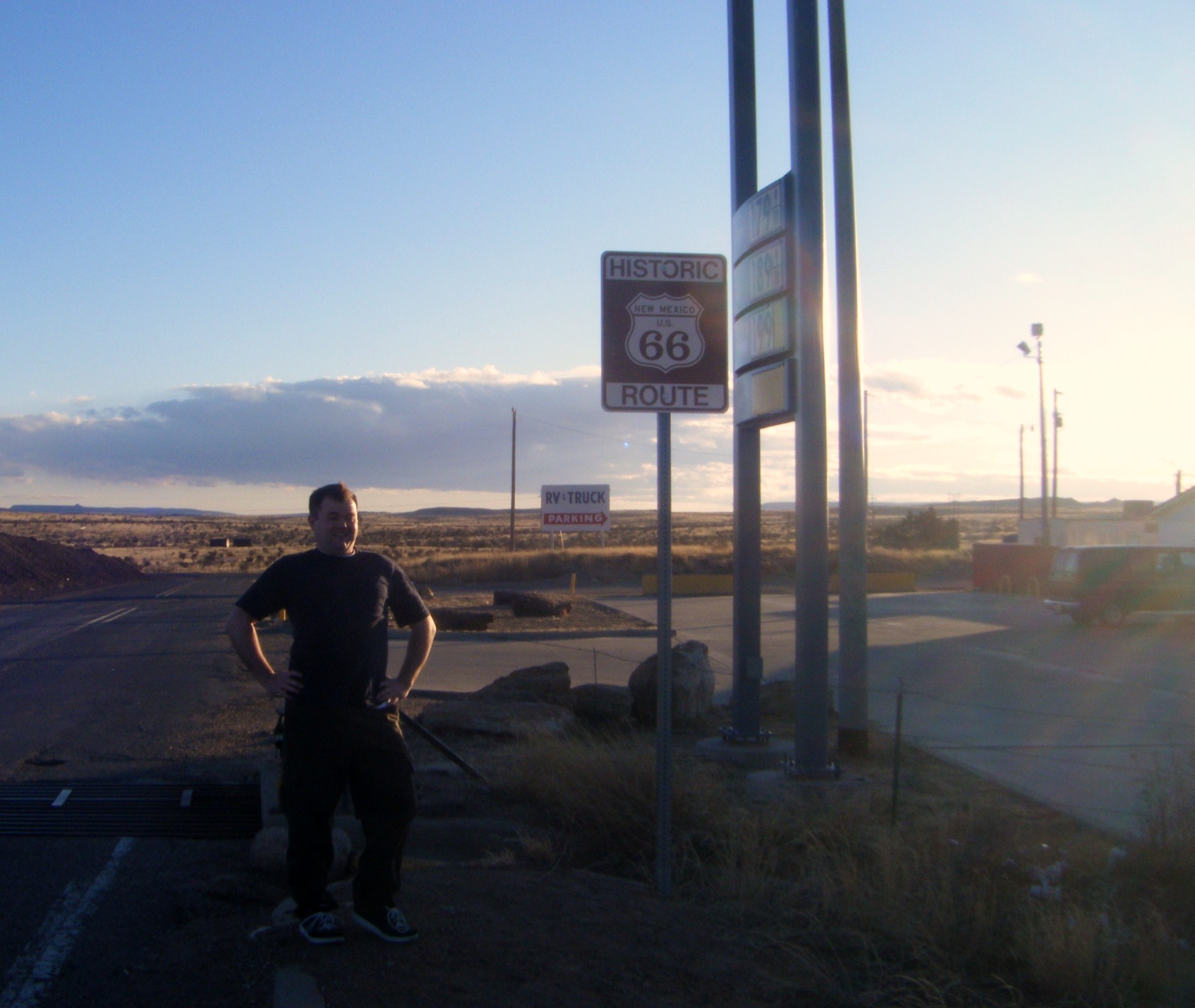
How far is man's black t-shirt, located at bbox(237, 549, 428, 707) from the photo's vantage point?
13.5 ft

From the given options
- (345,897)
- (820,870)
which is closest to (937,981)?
(820,870)

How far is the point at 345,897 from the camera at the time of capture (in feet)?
14.9

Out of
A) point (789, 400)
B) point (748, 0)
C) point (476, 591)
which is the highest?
point (748, 0)

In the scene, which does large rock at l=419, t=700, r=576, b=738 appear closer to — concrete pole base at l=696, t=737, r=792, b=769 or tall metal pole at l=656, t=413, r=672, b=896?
concrete pole base at l=696, t=737, r=792, b=769

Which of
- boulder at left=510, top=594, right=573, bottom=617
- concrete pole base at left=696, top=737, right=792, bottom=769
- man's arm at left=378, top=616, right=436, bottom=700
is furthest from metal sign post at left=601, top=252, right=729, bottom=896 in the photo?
boulder at left=510, top=594, right=573, bottom=617

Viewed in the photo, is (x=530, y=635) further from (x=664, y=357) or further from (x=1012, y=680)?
(x=664, y=357)

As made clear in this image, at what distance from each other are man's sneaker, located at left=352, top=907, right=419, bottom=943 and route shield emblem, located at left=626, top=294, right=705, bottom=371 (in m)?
2.56

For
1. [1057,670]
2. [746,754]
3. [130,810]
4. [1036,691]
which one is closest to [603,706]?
[746,754]

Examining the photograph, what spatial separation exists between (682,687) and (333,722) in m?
6.28

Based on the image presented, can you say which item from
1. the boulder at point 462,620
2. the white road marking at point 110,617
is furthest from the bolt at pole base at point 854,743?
the white road marking at point 110,617

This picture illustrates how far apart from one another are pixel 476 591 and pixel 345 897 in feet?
105

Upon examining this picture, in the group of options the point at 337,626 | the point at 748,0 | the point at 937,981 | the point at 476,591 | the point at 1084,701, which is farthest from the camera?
the point at 476,591

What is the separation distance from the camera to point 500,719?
886 centimetres

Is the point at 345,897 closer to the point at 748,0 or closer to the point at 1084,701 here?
the point at 748,0
